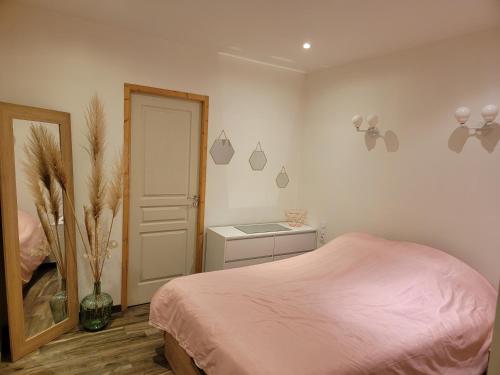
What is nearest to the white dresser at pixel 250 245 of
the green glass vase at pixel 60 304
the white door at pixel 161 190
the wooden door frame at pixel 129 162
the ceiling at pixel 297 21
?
the wooden door frame at pixel 129 162

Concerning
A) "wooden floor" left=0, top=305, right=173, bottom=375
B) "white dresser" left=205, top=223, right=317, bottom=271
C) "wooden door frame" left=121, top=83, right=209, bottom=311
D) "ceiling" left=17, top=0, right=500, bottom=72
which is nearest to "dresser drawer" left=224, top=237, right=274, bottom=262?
"white dresser" left=205, top=223, right=317, bottom=271

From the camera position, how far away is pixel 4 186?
214 centimetres

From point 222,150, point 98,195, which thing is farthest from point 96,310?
point 222,150

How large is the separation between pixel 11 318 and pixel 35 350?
14.0 inches

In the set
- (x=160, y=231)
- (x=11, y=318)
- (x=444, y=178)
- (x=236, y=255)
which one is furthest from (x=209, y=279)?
(x=444, y=178)

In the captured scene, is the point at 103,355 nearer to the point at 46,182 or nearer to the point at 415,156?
the point at 46,182

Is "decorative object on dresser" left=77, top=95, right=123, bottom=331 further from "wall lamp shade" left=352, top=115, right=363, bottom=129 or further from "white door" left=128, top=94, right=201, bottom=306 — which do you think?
"wall lamp shade" left=352, top=115, right=363, bottom=129

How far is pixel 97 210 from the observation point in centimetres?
269

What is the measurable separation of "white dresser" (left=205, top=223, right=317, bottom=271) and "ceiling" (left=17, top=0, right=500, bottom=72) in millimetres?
1786

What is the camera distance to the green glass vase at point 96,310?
8.87 feet

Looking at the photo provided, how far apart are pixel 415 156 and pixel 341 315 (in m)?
1.57

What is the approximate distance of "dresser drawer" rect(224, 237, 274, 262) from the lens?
3187 mm

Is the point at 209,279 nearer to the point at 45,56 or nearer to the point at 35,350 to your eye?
the point at 35,350

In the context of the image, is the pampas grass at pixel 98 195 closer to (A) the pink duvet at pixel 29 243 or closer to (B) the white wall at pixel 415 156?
(A) the pink duvet at pixel 29 243
